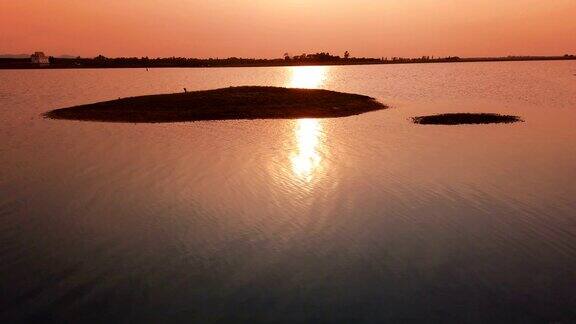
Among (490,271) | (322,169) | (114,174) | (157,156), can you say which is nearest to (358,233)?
(490,271)

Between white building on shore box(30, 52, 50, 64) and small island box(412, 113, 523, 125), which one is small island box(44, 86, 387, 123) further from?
white building on shore box(30, 52, 50, 64)

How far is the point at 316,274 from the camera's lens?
11633 mm

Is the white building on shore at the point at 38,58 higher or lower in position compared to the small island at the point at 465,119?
higher

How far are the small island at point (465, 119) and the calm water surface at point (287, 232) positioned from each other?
10.3 metres

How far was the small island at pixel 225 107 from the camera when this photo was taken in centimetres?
4378

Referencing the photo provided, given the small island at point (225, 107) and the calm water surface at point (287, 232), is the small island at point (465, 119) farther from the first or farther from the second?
the calm water surface at point (287, 232)

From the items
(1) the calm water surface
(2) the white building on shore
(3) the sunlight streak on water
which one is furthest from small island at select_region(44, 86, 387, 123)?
(2) the white building on shore

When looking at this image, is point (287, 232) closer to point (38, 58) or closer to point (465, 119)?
point (465, 119)

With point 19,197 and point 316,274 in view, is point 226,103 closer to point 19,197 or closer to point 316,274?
point 19,197

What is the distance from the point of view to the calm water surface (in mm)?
10234

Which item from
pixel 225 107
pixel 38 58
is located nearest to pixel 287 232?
pixel 225 107

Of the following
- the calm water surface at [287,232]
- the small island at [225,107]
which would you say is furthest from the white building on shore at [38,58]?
the calm water surface at [287,232]

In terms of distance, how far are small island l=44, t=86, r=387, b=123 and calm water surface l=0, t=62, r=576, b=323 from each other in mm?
14389

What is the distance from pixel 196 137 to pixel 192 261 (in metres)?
21.3
